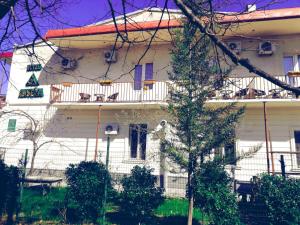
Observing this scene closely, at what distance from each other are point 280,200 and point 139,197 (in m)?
3.38

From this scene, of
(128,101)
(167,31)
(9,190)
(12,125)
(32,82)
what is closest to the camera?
(9,190)

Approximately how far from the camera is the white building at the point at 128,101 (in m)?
11.1

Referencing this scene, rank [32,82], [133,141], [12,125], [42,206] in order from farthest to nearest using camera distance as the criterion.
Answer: [32,82] → [12,125] → [133,141] → [42,206]

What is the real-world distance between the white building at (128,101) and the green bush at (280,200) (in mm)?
4018

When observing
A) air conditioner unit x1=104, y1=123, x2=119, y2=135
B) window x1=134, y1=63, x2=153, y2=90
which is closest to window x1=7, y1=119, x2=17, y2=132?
air conditioner unit x1=104, y1=123, x2=119, y2=135

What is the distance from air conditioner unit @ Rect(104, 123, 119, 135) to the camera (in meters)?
13.1

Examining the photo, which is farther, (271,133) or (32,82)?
(32,82)

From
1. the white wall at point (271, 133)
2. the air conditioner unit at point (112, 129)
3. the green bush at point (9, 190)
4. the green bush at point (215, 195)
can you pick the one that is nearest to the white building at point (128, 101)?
the white wall at point (271, 133)

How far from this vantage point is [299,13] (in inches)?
420

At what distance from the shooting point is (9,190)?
705cm

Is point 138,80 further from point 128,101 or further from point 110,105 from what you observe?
point 110,105

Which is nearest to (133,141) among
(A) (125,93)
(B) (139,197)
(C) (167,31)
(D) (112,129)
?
(D) (112,129)

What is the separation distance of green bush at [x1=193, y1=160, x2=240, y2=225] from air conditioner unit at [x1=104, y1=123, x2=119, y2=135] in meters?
7.37

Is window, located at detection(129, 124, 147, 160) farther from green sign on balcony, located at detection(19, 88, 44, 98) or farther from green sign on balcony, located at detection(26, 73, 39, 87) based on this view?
green sign on balcony, located at detection(26, 73, 39, 87)
